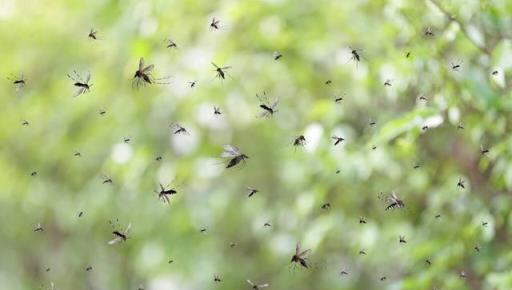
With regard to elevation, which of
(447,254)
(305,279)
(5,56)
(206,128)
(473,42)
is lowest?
(447,254)

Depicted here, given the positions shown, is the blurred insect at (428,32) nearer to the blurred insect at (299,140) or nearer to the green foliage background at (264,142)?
the green foliage background at (264,142)

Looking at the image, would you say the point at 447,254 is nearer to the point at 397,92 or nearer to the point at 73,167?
the point at 397,92

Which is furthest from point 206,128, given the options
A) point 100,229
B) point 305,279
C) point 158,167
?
point 100,229

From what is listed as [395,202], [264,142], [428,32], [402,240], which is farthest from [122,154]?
[428,32]

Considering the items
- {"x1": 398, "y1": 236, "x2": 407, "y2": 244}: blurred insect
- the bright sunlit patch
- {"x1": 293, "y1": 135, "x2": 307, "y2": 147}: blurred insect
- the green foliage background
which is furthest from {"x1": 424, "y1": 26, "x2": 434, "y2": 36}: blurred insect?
the bright sunlit patch

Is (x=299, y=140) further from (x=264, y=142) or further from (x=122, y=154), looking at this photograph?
(x=264, y=142)

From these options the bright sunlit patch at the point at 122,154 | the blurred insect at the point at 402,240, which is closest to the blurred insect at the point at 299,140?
the blurred insect at the point at 402,240

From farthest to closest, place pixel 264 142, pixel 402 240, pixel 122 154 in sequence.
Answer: pixel 264 142
pixel 122 154
pixel 402 240
